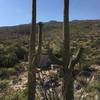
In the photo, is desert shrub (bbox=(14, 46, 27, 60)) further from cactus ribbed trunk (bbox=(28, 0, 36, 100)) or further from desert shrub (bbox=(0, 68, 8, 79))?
cactus ribbed trunk (bbox=(28, 0, 36, 100))

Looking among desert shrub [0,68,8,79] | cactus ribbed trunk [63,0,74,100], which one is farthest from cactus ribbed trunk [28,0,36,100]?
desert shrub [0,68,8,79]

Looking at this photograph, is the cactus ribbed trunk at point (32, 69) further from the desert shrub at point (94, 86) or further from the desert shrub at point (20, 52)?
the desert shrub at point (20, 52)

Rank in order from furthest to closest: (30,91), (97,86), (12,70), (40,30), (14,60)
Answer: (14,60) → (12,70) → (97,86) → (30,91) → (40,30)

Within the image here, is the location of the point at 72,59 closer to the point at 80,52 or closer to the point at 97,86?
the point at 80,52

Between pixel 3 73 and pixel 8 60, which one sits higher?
pixel 8 60

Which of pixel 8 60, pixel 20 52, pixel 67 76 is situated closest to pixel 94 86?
pixel 67 76

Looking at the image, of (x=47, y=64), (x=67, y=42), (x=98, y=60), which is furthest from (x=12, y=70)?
(x=67, y=42)

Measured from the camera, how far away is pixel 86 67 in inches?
735

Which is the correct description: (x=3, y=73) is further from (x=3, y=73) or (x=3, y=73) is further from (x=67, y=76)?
(x=67, y=76)

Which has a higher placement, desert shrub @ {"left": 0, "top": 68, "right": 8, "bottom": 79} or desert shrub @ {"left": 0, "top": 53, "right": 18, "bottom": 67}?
desert shrub @ {"left": 0, "top": 53, "right": 18, "bottom": 67}

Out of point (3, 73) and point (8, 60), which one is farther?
point (8, 60)

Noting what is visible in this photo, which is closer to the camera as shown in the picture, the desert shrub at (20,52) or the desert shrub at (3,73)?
the desert shrub at (3,73)

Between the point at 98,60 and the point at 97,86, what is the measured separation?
8864 millimetres

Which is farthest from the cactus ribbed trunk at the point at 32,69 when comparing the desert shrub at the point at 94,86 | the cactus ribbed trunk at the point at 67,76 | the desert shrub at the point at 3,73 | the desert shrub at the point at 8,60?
the desert shrub at the point at 8,60
